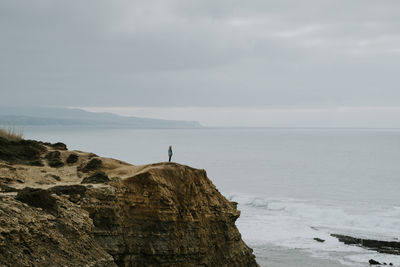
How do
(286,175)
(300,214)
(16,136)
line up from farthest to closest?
(286,175) → (300,214) → (16,136)

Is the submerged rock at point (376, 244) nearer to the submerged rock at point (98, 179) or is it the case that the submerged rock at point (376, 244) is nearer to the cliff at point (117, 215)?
the cliff at point (117, 215)

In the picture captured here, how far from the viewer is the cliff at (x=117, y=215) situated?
17328 mm

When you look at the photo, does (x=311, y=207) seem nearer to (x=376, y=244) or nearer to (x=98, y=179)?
(x=376, y=244)

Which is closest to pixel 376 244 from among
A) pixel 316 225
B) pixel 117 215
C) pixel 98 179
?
pixel 316 225

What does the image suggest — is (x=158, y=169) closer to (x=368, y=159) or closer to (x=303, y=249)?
(x=303, y=249)

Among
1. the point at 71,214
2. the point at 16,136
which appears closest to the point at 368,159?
the point at 16,136

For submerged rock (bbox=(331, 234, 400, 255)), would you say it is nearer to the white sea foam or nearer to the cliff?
the white sea foam

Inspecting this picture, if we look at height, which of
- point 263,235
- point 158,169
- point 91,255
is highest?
point 158,169

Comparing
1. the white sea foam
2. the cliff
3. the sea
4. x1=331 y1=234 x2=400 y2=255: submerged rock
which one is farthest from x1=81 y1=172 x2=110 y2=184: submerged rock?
x1=331 y1=234 x2=400 y2=255: submerged rock

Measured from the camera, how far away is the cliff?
1733 cm

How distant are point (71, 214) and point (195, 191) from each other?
7.96 metres

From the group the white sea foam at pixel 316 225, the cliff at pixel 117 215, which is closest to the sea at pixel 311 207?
the white sea foam at pixel 316 225

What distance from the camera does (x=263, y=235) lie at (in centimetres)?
5044

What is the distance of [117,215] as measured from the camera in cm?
2269
